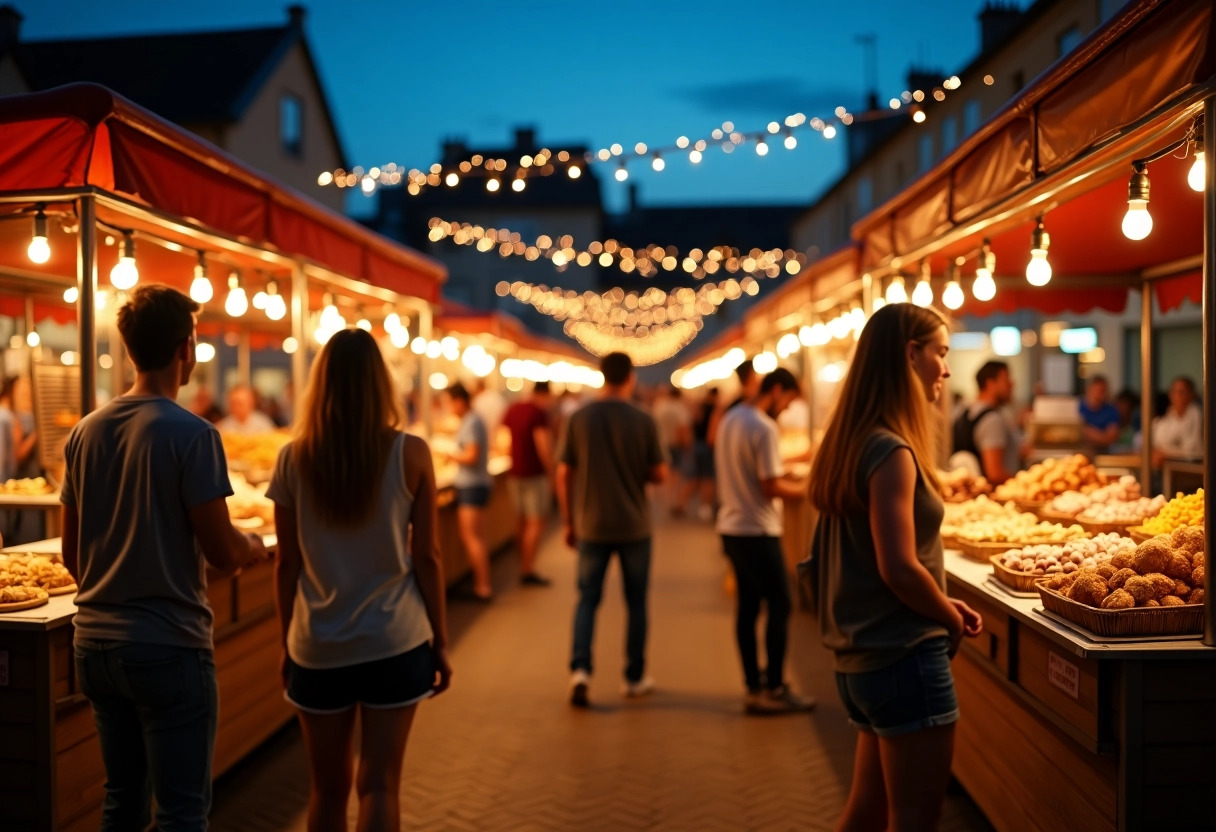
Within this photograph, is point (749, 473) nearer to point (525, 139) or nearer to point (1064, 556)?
point (1064, 556)

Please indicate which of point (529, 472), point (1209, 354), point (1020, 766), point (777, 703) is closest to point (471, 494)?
point (529, 472)

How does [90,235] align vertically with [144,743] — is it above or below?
above

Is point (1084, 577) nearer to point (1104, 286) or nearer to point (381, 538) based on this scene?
point (381, 538)

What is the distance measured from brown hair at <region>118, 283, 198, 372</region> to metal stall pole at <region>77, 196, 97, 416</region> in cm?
161

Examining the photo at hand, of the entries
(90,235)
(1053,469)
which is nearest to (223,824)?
(90,235)

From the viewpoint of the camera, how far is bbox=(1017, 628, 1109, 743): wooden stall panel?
12.2ft

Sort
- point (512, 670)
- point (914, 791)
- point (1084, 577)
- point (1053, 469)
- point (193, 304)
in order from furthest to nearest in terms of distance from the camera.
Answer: point (512, 670), point (1053, 469), point (1084, 577), point (193, 304), point (914, 791)

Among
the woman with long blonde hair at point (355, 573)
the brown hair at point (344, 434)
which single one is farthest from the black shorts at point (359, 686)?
the brown hair at point (344, 434)

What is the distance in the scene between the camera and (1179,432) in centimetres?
1168

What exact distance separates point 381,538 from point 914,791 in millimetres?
1773

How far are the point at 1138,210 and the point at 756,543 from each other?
11.5 feet

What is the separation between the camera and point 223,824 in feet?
16.7

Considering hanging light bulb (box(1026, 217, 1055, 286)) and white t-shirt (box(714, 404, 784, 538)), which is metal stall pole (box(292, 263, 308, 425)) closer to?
white t-shirt (box(714, 404, 784, 538))

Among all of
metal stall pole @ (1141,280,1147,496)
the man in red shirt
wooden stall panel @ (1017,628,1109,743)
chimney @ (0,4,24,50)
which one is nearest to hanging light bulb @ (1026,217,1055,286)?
wooden stall panel @ (1017,628,1109,743)
